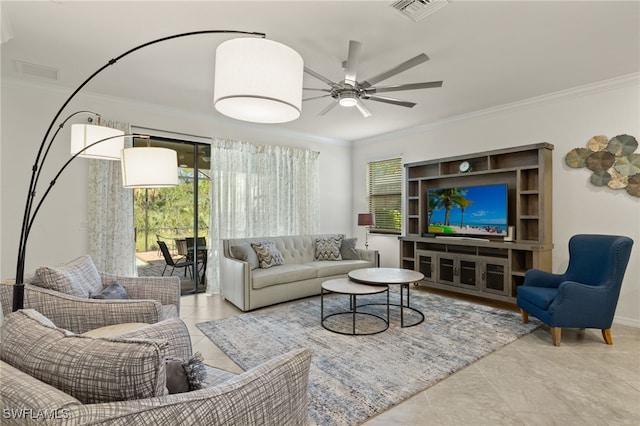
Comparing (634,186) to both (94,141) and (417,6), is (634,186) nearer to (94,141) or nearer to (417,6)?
(417,6)

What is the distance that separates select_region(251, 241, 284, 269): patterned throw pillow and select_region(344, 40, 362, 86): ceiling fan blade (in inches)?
102

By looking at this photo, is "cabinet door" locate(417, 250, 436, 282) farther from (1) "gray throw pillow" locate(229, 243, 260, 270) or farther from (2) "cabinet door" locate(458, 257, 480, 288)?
(1) "gray throw pillow" locate(229, 243, 260, 270)

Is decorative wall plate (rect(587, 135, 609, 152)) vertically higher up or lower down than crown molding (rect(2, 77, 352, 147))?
lower down

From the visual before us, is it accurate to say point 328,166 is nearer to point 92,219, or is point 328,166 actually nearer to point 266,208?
point 266,208

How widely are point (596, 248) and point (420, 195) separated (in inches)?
94.5

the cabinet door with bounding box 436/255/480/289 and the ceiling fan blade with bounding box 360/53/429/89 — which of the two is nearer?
the ceiling fan blade with bounding box 360/53/429/89

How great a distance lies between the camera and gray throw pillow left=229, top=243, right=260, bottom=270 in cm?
436

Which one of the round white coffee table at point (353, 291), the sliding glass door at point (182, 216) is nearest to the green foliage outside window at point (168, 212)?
the sliding glass door at point (182, 216)

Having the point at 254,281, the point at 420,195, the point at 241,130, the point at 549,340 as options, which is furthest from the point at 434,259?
the point at 241,130

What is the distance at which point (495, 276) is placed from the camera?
13.8ft

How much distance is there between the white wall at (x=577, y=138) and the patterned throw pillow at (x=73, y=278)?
482 cm

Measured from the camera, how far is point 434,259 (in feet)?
15.9
